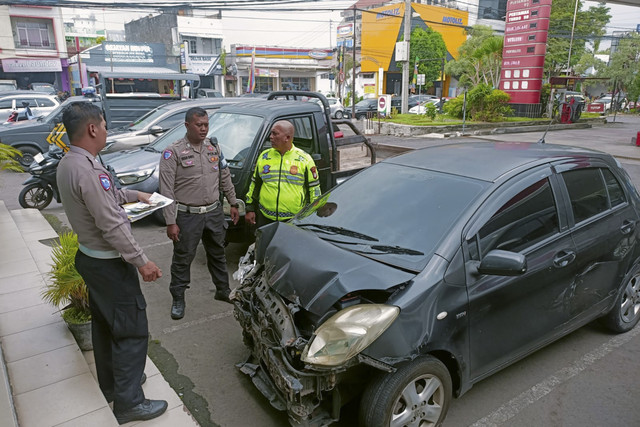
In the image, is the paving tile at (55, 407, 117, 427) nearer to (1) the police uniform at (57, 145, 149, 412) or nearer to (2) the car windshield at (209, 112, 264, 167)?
(1) the police uniform at (57, 145, 149, 412)

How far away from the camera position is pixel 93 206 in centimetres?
251

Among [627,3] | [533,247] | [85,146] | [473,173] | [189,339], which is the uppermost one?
[627,3]

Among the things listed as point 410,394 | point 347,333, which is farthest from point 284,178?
point 410,394

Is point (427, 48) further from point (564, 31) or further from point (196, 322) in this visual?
point (196, 322)

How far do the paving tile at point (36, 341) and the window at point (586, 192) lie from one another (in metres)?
3.97

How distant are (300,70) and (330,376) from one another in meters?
52.2

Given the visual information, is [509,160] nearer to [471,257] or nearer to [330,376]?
[471,257]

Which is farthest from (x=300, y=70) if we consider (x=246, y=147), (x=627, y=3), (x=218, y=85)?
(x=246, y=147)

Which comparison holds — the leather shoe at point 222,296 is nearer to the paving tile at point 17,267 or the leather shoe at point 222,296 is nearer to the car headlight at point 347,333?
the paving tile at point 17,267

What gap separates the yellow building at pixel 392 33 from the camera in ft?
152

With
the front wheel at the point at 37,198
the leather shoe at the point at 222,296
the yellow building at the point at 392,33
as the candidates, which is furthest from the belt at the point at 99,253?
the yellow building at the point at 392,33

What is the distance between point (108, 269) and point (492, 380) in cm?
277

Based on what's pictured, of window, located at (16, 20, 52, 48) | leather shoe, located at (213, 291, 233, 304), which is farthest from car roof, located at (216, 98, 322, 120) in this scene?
window, located at (16, 20, 52, 48)

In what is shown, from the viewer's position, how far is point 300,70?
2042 inches
